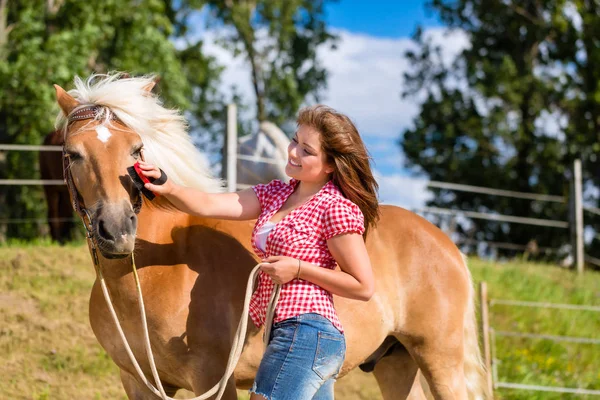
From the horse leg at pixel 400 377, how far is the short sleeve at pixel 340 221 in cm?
177

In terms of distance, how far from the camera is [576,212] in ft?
37.3

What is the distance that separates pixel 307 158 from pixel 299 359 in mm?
776

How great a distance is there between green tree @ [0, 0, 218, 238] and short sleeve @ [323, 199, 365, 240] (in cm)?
1048

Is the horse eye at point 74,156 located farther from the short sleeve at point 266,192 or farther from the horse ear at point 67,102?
the short sleeve at point 266,192

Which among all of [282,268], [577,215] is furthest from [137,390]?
[577,215]

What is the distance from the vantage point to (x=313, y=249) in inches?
110

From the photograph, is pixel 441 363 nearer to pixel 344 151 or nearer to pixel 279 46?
pixel 344 151

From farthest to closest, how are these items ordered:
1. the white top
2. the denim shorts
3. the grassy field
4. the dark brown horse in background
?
the dark brown horse in background
the grassy field
the white top
the denim shorts

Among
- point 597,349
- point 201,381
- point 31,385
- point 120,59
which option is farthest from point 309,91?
point 201,381

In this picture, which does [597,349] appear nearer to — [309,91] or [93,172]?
[93,172]

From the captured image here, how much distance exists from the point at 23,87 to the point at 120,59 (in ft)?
8.72

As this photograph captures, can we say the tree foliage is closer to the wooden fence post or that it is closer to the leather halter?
the wooden fence post

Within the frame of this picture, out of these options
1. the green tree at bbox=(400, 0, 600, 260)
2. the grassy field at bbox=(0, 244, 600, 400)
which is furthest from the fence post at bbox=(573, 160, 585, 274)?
the green tree at bbox=(400, 0, 600, 260)

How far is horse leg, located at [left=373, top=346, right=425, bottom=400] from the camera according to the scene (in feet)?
14.4
